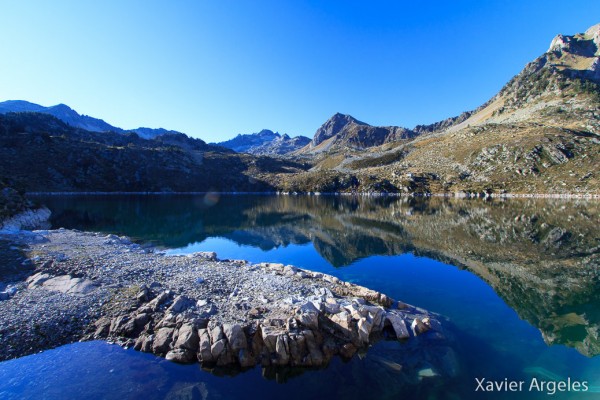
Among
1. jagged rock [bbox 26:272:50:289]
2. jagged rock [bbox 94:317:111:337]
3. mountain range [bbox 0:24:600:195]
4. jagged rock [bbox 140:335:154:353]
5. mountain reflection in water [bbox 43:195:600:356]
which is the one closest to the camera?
jagged rock [bbox 140:335:154:353]

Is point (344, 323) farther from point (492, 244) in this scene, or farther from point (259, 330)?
point (492, 244)

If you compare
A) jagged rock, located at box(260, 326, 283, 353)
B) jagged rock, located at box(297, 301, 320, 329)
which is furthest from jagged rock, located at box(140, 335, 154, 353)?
jagged rock, located at box(297, 301, 320, 329)

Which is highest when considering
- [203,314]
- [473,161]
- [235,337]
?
[473,161]

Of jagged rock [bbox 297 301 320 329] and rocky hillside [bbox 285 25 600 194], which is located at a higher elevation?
rocky hillside [bbox 285 25 600 194]

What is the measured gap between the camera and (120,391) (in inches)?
418

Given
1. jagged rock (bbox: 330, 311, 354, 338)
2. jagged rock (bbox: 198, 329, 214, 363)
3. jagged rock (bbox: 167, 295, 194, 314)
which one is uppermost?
jagged rock (bbox: 330, 311, 354, 338)

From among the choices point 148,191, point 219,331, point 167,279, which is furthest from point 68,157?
point 219,331

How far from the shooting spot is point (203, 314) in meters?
14.5

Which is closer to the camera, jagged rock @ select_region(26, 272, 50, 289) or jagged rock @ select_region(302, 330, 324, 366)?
jagged rock @ select_region(302, 330, 324, 366)

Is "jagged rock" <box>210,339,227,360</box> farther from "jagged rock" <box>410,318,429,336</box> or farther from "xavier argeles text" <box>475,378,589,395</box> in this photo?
"xavier argeles text" <box>475,378,589,395</box>

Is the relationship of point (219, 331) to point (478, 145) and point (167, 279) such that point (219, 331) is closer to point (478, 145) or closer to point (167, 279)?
point (167, 279)

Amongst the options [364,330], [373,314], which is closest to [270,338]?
[364,330]

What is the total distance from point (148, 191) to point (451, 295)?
16212 cm

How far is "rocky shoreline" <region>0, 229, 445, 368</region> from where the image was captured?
41.4 feet
